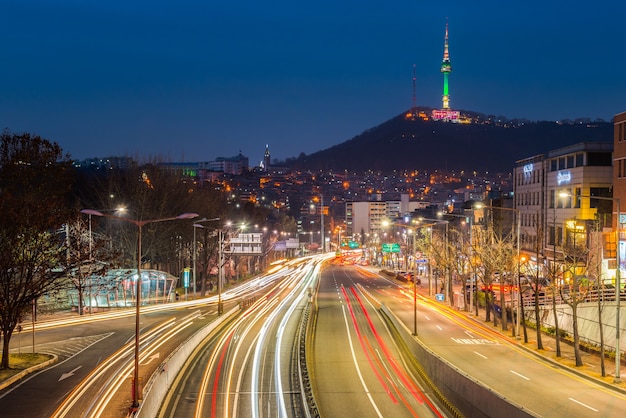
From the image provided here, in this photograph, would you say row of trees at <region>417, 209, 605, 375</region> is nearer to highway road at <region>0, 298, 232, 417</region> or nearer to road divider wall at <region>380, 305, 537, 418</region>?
road divider wall at <region>380, 305, 537, 418</region>

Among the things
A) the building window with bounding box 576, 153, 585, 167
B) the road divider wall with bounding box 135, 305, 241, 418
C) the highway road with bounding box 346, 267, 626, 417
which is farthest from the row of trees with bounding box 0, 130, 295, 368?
the building window with bounding box 576, 153, 585, 167

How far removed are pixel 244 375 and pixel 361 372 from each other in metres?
7.32

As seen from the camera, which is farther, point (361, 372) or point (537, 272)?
point (537, 272)

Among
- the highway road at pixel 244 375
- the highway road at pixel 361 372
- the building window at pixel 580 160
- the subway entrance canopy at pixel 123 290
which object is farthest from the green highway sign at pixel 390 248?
the highway road at pixel 244 375

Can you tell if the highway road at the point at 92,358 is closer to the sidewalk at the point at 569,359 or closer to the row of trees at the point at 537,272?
the sidewalk at the point at 569,359

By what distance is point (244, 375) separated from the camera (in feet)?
128

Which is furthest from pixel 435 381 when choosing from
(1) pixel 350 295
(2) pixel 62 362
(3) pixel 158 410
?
(1) pixel 350 295

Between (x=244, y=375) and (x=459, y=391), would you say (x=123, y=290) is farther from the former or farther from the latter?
(x=459, y=391)

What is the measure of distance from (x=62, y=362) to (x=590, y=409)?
92.7ft

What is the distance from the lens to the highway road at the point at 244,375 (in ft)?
105

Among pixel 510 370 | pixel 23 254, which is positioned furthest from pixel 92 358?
pixel 510 370

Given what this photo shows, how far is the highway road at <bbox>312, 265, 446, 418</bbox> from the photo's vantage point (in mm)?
33844

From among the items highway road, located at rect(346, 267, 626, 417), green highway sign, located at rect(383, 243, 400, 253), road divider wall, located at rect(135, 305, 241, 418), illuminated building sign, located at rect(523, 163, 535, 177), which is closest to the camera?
road divider wall, located at rect(135, 305, 241, 418)

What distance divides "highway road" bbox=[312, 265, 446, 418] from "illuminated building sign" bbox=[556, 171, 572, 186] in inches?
982
